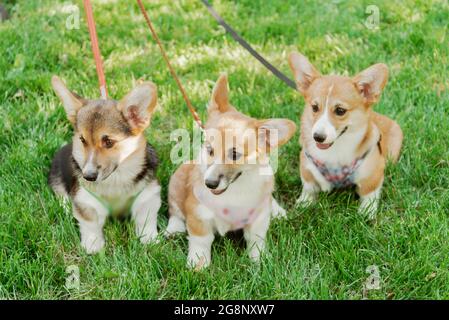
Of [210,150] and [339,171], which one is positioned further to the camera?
[339,171]

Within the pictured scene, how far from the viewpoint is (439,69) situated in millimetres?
5250

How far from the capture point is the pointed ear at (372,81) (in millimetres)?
3637

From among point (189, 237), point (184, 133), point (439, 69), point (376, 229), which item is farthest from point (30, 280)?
point (439, 69)

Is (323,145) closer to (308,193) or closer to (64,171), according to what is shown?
(308,193)

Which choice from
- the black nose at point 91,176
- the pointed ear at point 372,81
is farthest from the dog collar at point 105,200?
the pointed ear at point 372,81

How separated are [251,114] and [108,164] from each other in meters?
1.76

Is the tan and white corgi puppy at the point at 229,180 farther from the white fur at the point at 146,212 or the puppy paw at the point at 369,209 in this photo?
the puppy paw at the point at 369,209

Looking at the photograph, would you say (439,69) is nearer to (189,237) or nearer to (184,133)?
(184,133)

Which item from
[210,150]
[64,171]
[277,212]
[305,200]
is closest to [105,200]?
[64,171]

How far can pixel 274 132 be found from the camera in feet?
10.2

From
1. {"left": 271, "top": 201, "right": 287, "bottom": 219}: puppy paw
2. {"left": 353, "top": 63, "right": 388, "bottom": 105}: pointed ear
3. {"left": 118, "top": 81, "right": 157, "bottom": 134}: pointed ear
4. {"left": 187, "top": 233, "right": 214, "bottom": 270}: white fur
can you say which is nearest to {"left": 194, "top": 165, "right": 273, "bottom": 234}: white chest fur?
{"left": 187, "top": 233, "right": 214, "bottom": 270}: white fur

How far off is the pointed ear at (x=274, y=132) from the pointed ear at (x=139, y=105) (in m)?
0.65

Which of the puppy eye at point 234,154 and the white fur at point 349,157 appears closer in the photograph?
the puppy eye at point 234,154

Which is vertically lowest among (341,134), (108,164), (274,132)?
(341,134)
